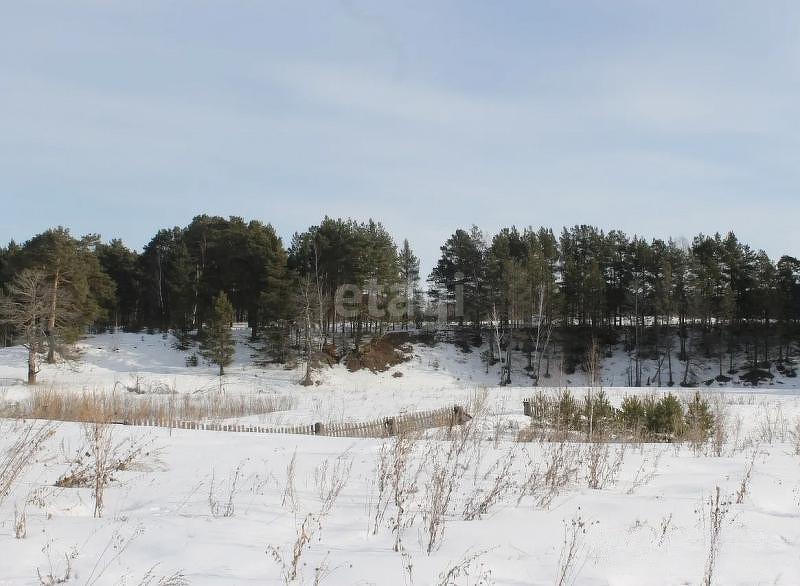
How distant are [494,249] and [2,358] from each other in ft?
125

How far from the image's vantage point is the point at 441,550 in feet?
14.1

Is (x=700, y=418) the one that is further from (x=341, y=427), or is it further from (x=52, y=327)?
(x=52, y=327)

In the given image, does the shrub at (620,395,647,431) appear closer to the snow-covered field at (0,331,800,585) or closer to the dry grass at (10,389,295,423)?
the snow-covered field at (0,331,800,585)

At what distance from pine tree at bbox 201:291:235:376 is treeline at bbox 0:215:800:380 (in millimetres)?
2750

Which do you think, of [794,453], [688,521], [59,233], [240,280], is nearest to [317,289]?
[240,280]

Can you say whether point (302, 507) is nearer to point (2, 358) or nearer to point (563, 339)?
point (2, 358)

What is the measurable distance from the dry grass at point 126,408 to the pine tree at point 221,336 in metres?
13.6

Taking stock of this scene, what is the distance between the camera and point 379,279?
45.9m

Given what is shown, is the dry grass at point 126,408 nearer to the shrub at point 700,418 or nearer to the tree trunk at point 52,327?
the shrub at point 700,418

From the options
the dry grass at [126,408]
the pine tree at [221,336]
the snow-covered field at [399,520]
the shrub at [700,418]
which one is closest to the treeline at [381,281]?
the pine tree at [221,336]

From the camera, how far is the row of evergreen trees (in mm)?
42062

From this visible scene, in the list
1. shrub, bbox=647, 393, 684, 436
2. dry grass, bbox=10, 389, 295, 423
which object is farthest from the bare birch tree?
shrub, bbox=647, 393, 684, 436

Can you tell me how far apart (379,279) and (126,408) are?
29.2 meters

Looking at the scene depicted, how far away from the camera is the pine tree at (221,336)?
39.3m
